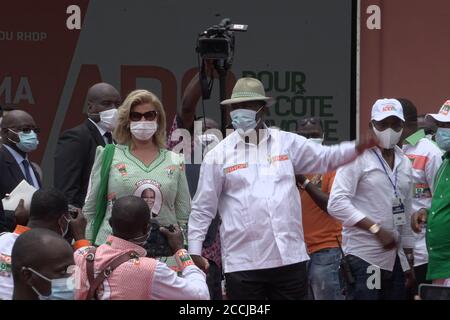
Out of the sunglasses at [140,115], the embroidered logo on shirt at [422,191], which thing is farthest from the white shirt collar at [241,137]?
the embroidered logo on shirt at [422,191]

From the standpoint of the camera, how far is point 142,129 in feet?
20.7

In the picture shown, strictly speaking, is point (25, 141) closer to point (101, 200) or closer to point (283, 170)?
point (101, 200)

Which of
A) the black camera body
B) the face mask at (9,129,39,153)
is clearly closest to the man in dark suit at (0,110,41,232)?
the face mask at (9,129,39,153)

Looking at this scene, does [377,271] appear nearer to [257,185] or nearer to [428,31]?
[257,185]

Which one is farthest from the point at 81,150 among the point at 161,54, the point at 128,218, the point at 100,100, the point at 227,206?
the point at 161,54

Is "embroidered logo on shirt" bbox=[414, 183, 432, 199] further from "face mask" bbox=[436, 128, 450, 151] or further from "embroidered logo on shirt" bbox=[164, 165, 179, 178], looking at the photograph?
"embroidered logo on shirt" bbox=[164, 165, 179, 178]

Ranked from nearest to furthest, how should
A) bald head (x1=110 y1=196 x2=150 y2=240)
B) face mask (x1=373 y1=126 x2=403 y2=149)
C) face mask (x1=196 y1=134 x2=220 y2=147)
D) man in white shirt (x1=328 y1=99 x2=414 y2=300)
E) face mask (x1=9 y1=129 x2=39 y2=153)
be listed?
bald head (x1=110 y1=196 x2=150 y2=240), man in white shirt (x1=328 y1=99 x2=414 y2=300), face mask (x1=373 y1=126 x2=403 y2=149), face mask (x1=9 y1=129 x2=39 y2=153), face mask (x1=196 y1=134 x2=220 y2=147)

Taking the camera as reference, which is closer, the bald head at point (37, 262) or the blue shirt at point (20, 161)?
the bald head at point (37, 262)

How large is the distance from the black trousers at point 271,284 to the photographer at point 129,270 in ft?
3.08

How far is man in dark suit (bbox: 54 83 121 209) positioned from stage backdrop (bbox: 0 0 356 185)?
10.1 feet

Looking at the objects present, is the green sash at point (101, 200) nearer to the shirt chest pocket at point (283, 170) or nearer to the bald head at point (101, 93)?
the shirt chest pocket at point (283, 170)

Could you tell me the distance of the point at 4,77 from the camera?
10289mm

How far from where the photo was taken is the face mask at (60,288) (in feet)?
14.0

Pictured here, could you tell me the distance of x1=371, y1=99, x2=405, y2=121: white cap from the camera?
22.2 ft
